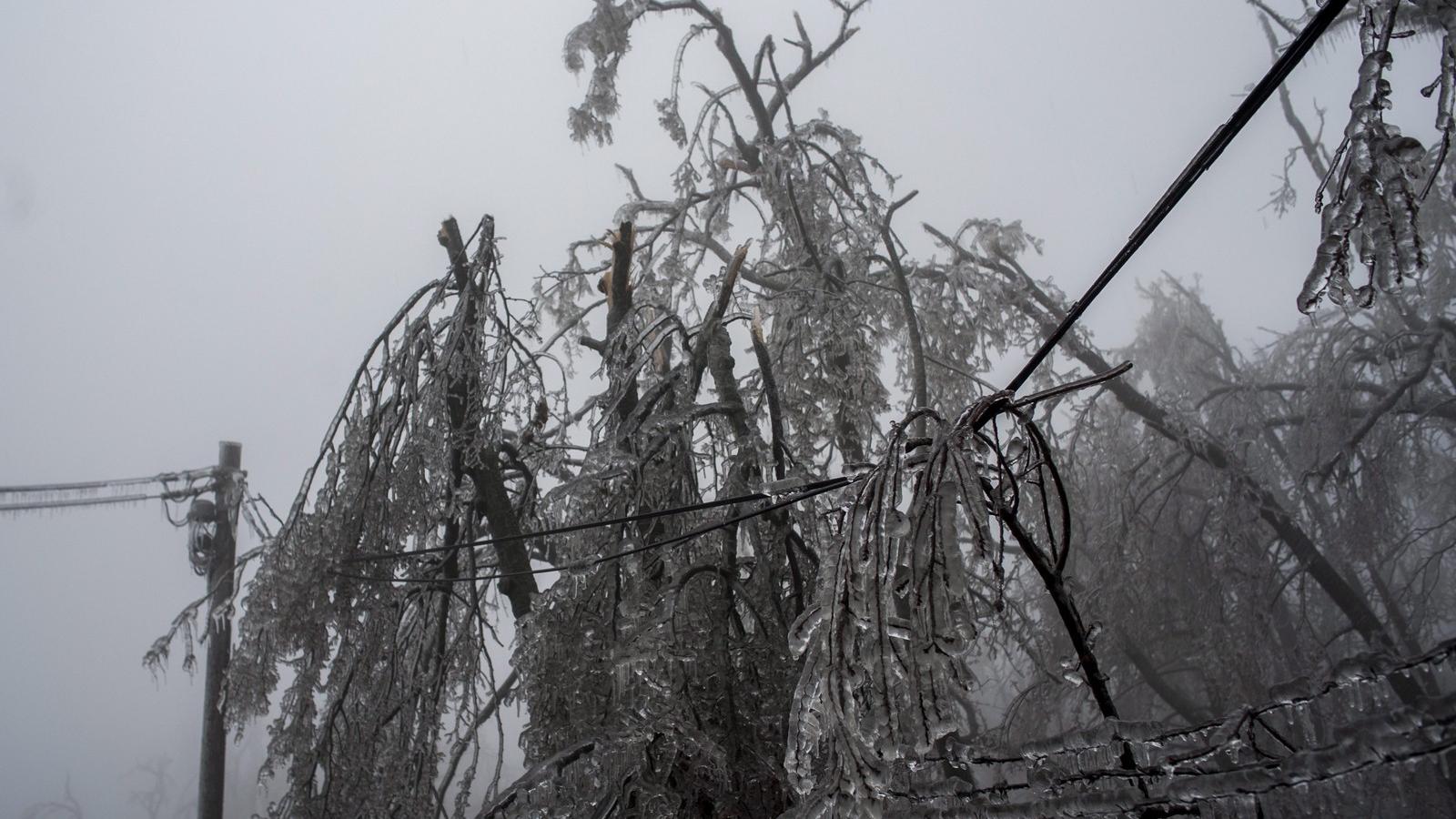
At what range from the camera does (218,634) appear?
243 inches

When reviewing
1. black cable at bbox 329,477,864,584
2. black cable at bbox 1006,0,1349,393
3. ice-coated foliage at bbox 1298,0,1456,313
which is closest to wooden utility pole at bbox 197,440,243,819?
black cable at bbox 329,477,864,584

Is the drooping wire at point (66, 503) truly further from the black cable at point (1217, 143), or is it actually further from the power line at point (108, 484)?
the black cable at point (1217, 143)

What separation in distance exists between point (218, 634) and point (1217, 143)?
6735 mm

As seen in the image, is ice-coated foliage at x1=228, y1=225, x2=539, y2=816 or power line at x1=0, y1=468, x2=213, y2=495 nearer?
ice-coated foliage at x1=228, y1=225, x2=539, y2=816

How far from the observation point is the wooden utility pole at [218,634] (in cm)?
613

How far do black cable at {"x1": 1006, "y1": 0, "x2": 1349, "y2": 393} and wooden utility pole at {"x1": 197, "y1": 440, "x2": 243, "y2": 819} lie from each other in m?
5.62

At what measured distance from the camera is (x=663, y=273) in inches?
248

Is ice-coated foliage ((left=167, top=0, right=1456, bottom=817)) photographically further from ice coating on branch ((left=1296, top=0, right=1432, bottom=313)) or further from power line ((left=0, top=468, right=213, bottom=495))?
power line ((left=0, top=468, right=213, bottom=495))

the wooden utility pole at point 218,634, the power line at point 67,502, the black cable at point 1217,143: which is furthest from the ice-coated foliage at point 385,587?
the power line at point 67,502

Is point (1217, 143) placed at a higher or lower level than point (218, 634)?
lower

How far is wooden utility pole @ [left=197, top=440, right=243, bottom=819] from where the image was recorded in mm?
6129

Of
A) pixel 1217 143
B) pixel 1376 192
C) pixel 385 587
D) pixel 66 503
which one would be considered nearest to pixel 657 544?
pixel 385 587

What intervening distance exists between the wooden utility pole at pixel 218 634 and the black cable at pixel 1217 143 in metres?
5.62

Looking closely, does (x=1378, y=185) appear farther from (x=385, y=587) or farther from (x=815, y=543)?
(x=385, y=587)
